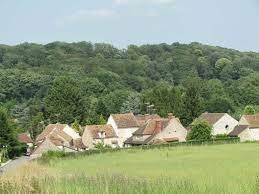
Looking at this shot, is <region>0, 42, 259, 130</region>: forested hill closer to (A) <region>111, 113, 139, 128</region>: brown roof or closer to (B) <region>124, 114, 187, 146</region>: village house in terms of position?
(A) <region>111, 113, 139, 128</region>: brown roof

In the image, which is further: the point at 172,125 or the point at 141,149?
the point at 172,125

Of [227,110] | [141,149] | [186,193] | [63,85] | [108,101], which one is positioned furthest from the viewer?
[108,101]

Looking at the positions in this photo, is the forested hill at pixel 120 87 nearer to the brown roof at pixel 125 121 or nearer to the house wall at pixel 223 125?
the brown roof at pixel 125 121

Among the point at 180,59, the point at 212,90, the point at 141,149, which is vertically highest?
the point at 180,59

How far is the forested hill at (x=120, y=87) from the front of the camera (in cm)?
10819

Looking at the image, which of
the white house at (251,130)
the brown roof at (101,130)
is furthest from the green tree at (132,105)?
the white house at (251,130)

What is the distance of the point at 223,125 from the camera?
86.4m

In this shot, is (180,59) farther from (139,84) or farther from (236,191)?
(236,191)

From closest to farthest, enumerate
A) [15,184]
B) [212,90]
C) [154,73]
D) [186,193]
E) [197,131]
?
[186,193] → [15,184] → [197,131] → [212,90] → [154,73]

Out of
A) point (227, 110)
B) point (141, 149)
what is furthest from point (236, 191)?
point (227, 110)

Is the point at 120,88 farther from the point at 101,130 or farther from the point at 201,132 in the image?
the point at 201,132

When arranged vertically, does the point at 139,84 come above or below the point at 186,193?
→ above

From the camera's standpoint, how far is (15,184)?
18031 mm

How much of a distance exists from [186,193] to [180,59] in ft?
601
